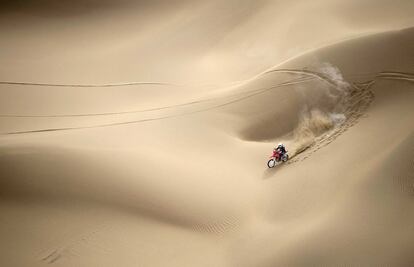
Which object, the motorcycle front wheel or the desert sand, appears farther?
the motorcycle front wheel

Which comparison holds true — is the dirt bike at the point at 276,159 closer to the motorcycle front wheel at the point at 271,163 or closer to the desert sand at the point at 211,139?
the motorcycle front wheel at the point at 271,163

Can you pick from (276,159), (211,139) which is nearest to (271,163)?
(276,159)

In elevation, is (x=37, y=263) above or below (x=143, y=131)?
below

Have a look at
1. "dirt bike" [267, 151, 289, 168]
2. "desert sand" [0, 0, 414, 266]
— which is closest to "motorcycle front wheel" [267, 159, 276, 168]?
"dirt bike" [267, 151, 289, 168]

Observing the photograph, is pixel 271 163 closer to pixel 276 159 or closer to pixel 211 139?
pixel 276 159

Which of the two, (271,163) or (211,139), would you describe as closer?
(271,163)

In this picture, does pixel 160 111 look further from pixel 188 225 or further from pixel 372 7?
pixel 372 7

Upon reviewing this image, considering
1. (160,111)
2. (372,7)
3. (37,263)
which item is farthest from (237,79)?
(37,263)

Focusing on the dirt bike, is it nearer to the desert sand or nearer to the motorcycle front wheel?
the motorcycle front wheel
